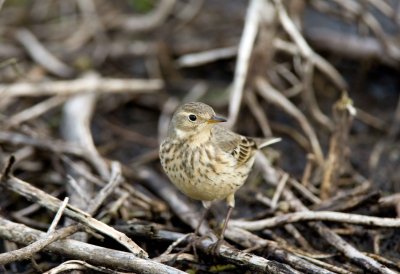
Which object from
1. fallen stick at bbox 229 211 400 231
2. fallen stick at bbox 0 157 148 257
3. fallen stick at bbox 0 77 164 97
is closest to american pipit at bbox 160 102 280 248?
fallen stick at bbox 229 211 400 231

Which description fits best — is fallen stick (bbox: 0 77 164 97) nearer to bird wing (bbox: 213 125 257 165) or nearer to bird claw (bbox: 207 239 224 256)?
bird wing (bbox: 213 125 257 165)

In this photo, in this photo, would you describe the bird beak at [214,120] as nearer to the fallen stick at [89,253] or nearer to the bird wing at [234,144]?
the bird wing at [234,144]

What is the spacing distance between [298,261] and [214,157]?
1.04 meters

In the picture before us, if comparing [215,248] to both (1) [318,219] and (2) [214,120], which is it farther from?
(2) [214,120]

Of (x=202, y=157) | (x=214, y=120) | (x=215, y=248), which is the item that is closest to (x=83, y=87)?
(x=214, y=120)

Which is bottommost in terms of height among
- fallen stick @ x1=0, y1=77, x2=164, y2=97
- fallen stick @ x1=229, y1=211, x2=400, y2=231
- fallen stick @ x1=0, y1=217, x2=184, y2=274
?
fallen stick @ x1=0, y1=217, x2=184, y2=274

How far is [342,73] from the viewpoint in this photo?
8.31 metres

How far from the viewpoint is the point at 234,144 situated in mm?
5402

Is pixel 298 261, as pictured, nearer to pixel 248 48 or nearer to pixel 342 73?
pixel 248 48

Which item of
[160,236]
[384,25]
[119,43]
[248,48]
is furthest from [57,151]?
[384,25]

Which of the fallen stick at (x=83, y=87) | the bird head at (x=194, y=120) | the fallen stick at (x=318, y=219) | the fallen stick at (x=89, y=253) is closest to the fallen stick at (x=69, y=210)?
the fallen stick at (x=89, y=253)

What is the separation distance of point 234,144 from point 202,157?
0.49 metres

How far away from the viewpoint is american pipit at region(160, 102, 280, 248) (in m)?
4.93

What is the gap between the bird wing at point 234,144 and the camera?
208 inches
